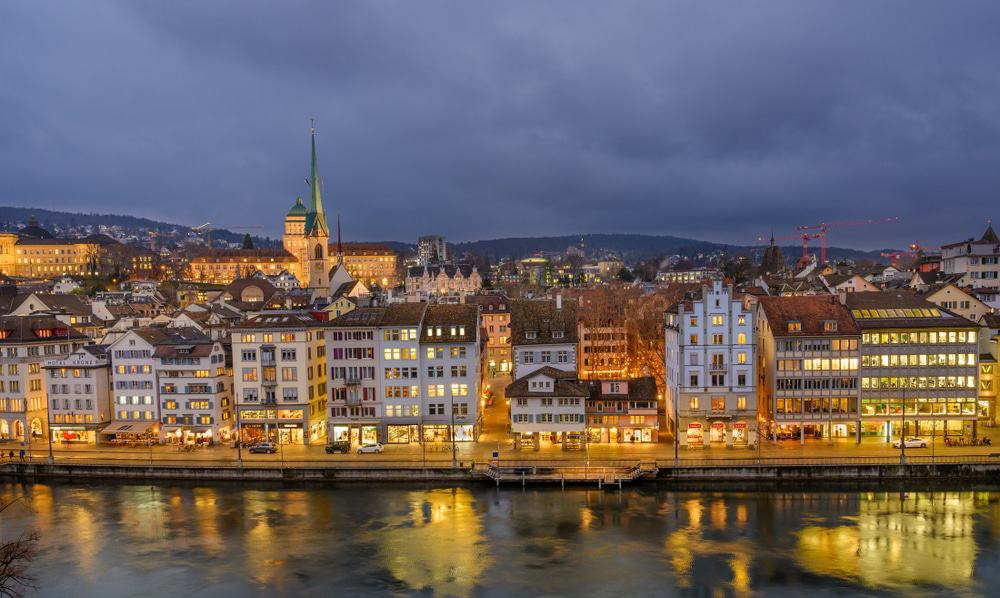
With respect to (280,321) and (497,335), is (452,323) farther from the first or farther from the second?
(497,335)

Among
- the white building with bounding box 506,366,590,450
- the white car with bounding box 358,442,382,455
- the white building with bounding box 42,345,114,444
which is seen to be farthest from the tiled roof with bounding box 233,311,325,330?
the white building with bounding box 506,366,590,450

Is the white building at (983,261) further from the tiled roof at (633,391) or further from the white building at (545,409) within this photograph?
the white building at (545,409)

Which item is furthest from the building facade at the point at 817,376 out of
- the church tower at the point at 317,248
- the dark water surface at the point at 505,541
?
the church tower at the point at 317,248

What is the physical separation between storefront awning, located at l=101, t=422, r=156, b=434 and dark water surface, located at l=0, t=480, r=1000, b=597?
31.0ft

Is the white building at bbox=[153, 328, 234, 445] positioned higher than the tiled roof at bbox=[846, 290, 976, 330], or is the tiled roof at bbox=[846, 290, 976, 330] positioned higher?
the tiled roof at bbox=[846, 290, 976, 330]

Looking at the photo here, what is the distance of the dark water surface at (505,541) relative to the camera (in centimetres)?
3875

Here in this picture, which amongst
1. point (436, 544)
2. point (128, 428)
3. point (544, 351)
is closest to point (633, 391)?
point (544, 351)

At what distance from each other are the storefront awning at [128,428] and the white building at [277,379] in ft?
28.2

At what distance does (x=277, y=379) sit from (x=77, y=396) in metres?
19.8

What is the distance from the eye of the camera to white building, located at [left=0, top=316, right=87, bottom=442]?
7000 cm

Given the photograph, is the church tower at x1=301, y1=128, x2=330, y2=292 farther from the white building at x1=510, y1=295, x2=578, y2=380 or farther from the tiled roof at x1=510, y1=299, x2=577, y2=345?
the white building at x1=510, y1=295, x2=578, y2=380

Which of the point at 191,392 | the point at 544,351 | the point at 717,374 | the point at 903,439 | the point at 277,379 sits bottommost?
the point at 903,439

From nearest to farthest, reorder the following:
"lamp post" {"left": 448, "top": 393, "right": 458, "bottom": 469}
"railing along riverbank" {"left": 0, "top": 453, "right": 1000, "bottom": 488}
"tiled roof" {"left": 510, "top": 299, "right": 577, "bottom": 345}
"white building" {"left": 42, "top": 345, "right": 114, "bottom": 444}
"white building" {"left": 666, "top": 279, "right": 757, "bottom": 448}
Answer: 1. "railing along riverbank" {"left": 0, "top": 453, "right": 1000, "bottom": 488}
2. "lamp post" {"left": 448, "top": 393, "right": 458, "bottom": 469}
3. "white building" {"left": 666, "top": 279, "right": 757, "bottom": 448}
4. "white building" {"left": 42, "top": 345, "right": 114, "bottom": 444}
5. "tiled roof" {"left": 510, "top": 299, "right": 577, "bottom": 345}

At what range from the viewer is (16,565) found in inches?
1499
